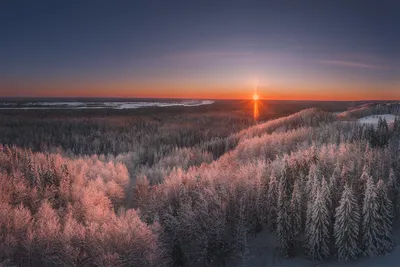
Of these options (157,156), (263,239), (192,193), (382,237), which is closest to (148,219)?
(192,193)

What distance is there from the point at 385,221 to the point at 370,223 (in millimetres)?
2511

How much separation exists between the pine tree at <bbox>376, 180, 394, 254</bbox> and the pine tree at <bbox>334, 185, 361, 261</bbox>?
2.94 m


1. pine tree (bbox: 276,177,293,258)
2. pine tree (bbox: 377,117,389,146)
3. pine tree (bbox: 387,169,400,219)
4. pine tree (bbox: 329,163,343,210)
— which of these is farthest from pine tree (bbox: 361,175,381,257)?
pine tree (bbox: 377,117,389,146)

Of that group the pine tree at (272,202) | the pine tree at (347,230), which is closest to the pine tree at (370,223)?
the pine tree at (347,230)

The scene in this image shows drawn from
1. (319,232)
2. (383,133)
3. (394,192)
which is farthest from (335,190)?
(383,133)

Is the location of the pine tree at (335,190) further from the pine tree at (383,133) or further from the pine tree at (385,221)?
the pine tree at (383,133)

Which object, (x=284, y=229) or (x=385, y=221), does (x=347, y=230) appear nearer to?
(x=385, y=221)

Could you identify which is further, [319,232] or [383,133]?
[383,133]

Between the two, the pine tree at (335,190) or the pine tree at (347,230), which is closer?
the pine tree at (347,230)

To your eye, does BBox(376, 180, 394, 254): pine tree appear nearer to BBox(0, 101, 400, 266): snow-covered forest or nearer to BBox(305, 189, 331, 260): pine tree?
BBox(0, 101, 400, 266): snow-covered forest

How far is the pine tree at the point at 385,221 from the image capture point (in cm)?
4409

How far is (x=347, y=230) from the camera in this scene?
4538 cm

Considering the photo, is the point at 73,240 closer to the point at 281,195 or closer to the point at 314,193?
the point at 281,195

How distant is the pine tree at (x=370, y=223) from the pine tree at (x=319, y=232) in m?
4.85
